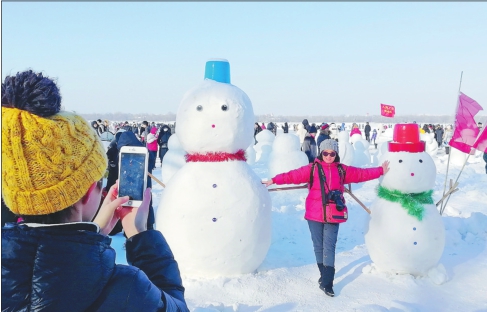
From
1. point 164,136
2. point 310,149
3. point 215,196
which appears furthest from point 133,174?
point 164,136

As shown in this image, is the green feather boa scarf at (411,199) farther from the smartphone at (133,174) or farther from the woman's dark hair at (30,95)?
the woman's dark hair at (30,95)

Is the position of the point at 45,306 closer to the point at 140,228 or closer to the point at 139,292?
the point at 139,292

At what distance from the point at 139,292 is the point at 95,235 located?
20cm

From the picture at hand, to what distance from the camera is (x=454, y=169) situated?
1386 centimetres

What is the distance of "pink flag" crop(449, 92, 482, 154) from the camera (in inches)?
209

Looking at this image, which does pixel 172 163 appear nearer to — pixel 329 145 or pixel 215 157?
pixel 215 157

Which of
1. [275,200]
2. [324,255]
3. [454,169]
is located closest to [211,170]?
[324,255]

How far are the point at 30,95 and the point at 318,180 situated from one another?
3102 mm

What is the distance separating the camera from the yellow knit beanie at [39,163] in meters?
1.16

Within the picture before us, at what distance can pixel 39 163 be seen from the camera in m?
1.17

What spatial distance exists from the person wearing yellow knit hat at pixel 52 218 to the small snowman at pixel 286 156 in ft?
27.4

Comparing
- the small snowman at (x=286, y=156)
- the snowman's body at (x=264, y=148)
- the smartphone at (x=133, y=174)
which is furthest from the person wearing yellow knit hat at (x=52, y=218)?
the snowman's body at (x=264, y=148)

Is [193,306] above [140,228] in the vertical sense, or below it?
below

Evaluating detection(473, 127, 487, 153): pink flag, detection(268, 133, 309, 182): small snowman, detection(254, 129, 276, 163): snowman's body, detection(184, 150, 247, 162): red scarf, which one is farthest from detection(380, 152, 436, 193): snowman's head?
detection(254, 129, 276, 163): snowman's body
